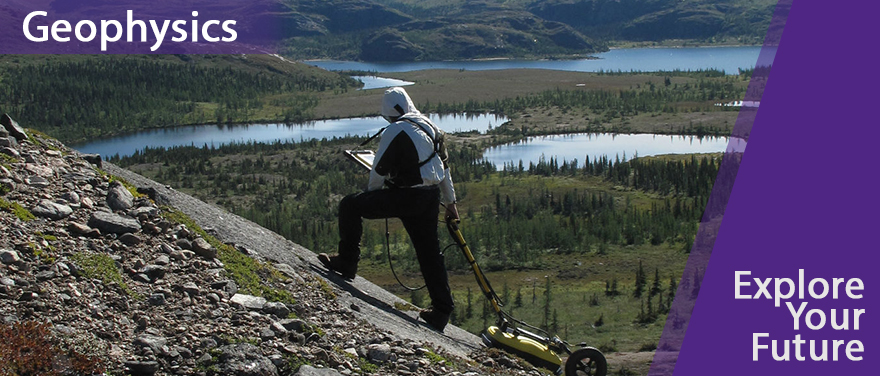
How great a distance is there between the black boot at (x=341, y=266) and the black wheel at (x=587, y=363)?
10.1 feet

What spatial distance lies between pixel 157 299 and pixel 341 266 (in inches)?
141

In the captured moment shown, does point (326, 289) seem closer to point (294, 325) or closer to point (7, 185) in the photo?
point (294, 325)

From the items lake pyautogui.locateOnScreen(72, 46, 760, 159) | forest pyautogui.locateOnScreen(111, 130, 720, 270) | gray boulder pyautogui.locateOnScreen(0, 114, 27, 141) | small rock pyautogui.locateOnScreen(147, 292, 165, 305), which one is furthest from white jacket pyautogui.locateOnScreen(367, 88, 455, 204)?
lake pyautogui.locateOnScreen(72, 46, 760, 159)

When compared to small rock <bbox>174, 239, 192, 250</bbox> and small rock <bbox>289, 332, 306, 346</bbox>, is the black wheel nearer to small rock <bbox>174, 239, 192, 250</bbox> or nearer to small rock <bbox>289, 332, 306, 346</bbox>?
small rock <bbox>289, 332, 306, 346</bbox>

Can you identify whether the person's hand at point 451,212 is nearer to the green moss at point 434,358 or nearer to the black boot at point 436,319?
the black boot at point 436,319

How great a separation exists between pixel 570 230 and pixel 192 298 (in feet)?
138

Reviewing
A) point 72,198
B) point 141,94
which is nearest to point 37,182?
point 72,198

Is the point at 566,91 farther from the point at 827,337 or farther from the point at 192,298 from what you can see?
the point at 192,298

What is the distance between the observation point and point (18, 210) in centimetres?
938

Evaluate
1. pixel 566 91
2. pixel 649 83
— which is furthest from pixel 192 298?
pixel 649 83

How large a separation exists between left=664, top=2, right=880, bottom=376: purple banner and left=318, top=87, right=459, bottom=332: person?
7.53 meters

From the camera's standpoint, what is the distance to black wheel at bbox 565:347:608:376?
1041 centimetres

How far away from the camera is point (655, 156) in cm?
8125

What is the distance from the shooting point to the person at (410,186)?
1053 centimetres
